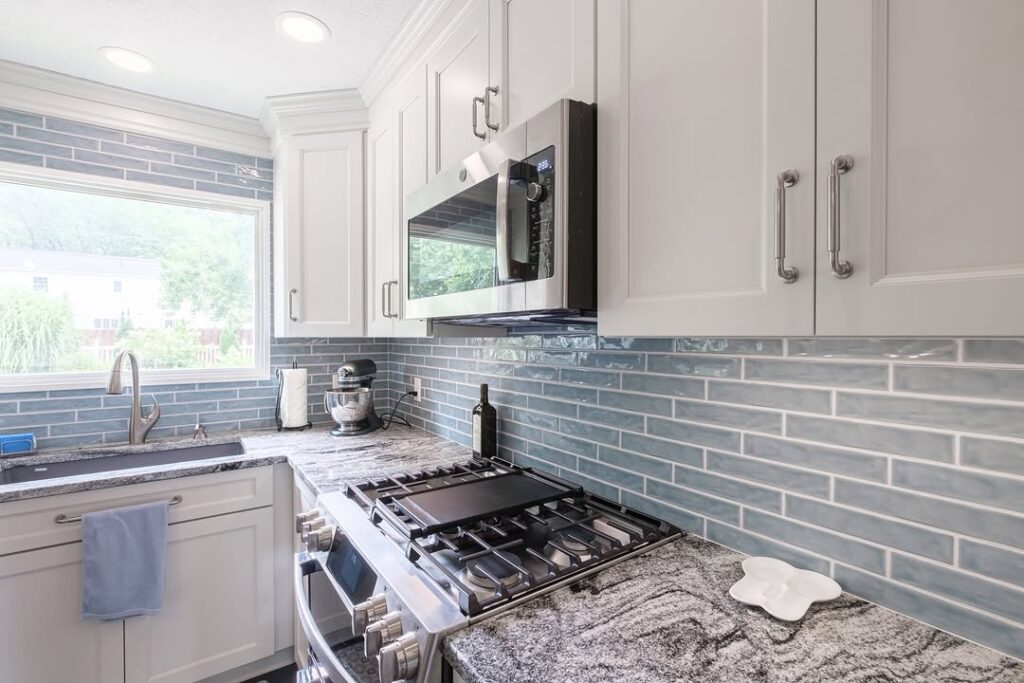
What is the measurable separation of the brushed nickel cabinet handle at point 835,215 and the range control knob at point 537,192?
20.0 inches

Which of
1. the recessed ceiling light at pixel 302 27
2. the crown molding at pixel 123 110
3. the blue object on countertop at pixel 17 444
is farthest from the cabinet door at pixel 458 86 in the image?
the blue object on countertop at pixel 17 444

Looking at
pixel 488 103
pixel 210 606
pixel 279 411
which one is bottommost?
pixel 210 606

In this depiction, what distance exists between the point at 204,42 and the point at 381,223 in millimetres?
878

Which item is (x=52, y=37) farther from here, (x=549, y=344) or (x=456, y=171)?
(x=549, y=344)

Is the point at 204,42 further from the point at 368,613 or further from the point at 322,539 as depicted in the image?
the point at 368,613

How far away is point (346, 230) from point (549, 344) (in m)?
1.25

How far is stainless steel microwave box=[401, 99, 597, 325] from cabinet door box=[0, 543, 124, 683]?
1647 millimetres

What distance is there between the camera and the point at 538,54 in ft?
3.51

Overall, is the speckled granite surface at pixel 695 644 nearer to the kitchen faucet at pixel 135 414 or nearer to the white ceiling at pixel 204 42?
the white ceiling at pixel 204 42

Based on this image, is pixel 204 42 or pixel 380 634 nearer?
pixel 380 634

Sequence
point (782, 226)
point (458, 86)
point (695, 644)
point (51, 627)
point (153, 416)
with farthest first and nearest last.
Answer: point (153, 416) → point (51, 627) → point (458, 86) → point (695, 644) → point (782, 226)

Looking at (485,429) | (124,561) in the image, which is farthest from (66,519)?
(485,429)

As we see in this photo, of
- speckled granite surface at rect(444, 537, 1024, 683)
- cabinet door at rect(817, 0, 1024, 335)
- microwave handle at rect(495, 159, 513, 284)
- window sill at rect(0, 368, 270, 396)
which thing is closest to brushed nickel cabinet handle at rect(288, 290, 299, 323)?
window sill at rect(0, 368, 270, 396)

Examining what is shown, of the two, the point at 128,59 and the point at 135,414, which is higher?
the point at 128,59
